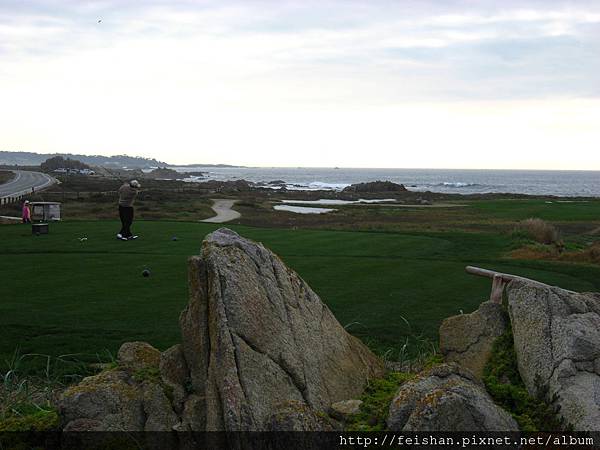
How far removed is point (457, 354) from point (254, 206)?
166 feet

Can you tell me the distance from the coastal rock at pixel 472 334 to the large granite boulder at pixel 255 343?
1126mm

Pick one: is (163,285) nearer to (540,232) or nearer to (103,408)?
(103,408)

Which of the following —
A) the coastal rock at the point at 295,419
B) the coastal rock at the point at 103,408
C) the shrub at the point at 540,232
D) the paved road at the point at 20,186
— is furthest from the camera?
the paved road at the point at 20,186

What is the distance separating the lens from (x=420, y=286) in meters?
15.0

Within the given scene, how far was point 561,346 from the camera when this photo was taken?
6.99 metres

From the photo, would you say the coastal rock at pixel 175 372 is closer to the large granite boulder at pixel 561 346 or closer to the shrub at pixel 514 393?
the shrub at pixel 514 393

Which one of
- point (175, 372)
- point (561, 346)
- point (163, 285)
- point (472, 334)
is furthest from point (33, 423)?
point (163, 285)

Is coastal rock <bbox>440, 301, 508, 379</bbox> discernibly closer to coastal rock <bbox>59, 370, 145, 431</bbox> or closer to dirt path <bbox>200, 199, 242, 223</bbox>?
coastal rock <bbox>59, 370, 145, 431</bbox>

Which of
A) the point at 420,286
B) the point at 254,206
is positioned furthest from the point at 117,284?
the point at 254,206

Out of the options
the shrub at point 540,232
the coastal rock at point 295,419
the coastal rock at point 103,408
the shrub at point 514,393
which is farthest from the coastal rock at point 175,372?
the shrub at point 540,232

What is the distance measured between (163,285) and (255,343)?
7.73 metres

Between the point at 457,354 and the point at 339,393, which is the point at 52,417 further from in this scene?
the point at 457,354

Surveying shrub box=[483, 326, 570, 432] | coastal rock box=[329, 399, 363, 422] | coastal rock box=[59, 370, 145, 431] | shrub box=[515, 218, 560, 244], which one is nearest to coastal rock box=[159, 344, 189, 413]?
coastal rock box=[59, 370, 145, 431]

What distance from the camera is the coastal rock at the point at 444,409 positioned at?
5.59 metres
